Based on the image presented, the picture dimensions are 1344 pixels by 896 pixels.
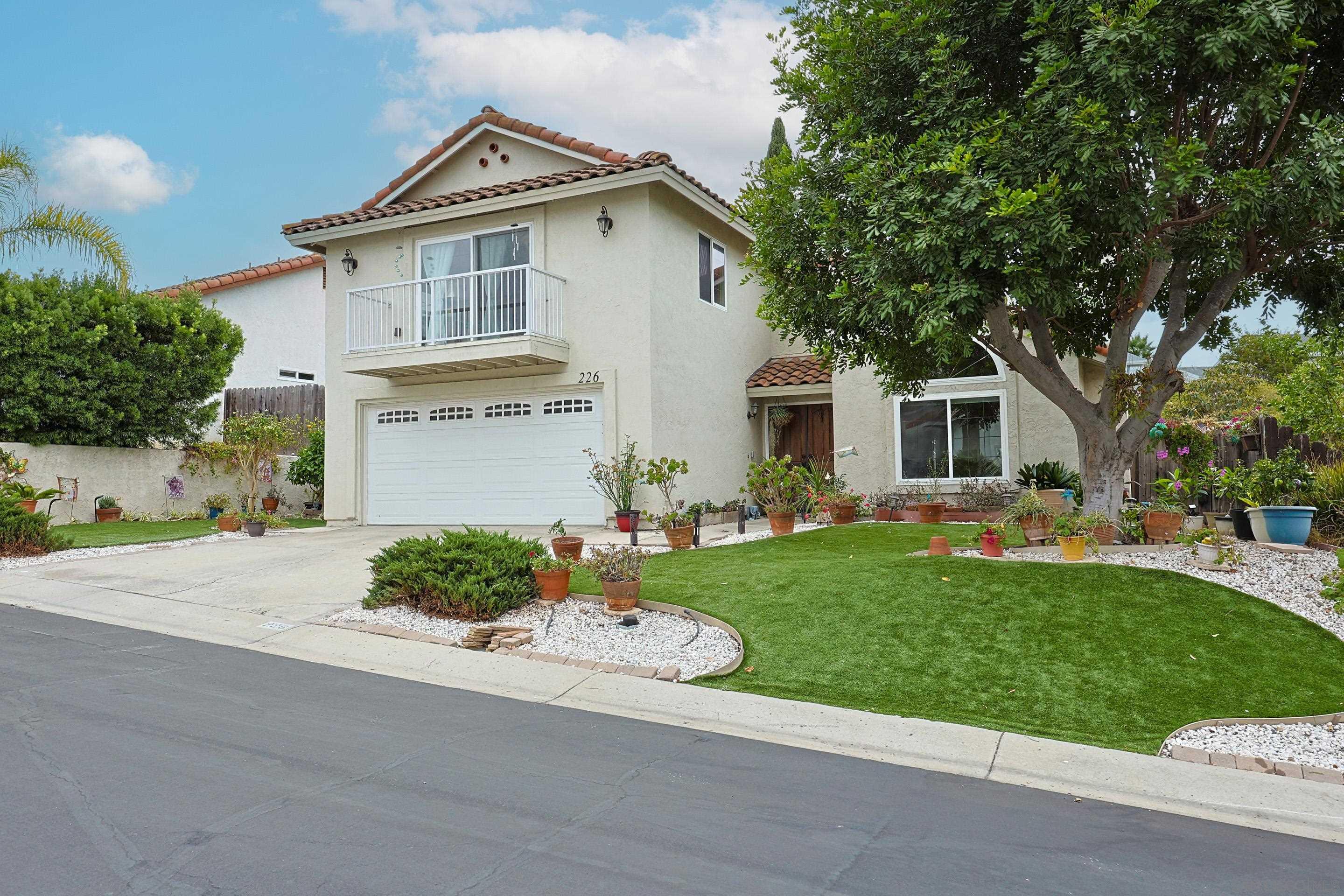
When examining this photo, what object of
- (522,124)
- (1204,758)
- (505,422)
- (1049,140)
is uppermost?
(522,124)

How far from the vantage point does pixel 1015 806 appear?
161 inches

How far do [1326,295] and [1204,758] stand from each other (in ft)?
22.1

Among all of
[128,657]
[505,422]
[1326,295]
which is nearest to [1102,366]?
[1326,295]

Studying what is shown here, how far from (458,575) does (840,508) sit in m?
7.60

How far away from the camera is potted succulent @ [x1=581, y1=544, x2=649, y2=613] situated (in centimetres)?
753

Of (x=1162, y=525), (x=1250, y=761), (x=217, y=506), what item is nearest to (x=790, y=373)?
(x=1162, y=525)

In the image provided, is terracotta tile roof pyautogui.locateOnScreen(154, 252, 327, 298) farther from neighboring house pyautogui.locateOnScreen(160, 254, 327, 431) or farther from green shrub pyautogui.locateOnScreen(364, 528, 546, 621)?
green shrub pyautogui.locateOnScreen(364, 528, 546, 621)

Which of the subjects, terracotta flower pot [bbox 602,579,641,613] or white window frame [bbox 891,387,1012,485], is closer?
terracotta flower pot [bbox 602,579,641,613]

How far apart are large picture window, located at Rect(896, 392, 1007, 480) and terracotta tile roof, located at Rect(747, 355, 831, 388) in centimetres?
186

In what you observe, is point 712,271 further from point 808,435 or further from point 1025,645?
point 1025,645

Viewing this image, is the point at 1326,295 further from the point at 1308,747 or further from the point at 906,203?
the point at 1308,747

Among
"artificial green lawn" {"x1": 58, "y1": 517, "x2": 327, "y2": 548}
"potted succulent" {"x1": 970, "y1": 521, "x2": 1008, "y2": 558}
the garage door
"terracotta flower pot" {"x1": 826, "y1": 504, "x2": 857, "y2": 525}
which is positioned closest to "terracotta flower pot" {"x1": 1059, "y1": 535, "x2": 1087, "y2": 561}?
"potted succulent" {"x1": 970, "y1": 521, "x2": 1008, "y2": 558}

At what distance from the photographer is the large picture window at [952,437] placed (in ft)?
47.3

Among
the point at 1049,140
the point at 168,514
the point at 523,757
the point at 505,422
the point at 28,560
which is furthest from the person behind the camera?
the point at 168,514
